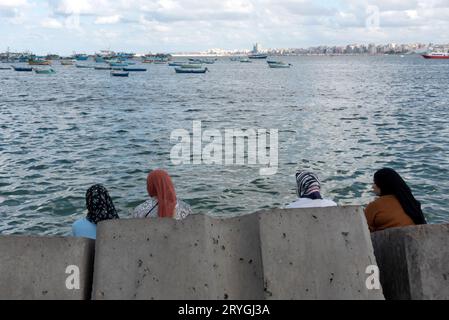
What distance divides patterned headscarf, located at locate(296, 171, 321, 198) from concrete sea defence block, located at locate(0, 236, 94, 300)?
288 cm

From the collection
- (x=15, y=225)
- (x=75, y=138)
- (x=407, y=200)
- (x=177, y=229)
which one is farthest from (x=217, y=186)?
(x=75, y=138)

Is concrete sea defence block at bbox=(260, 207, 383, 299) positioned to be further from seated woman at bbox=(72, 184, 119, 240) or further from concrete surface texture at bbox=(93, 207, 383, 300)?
seated woman at bbox=(72, 184, 119, 240)

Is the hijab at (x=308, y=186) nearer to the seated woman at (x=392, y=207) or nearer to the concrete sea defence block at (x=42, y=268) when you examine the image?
the seated woman at (x=392, y=207)

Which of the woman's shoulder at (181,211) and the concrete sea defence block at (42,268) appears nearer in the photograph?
the concrete sea defence block at (42,268)

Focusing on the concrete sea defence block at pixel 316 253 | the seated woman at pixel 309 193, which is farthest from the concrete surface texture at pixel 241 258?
the seated woman at pixel 309 193

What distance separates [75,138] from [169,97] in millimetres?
27078

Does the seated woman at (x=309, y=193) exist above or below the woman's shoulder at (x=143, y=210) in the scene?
above

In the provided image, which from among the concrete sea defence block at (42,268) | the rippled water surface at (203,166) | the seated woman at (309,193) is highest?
the seated woman at (309,193)

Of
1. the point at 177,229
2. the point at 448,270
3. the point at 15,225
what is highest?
the point at 177,229

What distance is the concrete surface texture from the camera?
4020 millimetres

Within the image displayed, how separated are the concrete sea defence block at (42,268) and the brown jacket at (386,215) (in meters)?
3.16

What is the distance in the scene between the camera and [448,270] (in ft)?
13.3

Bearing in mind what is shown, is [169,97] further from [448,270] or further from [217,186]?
[448,270]

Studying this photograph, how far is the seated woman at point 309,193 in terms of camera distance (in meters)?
5.83
